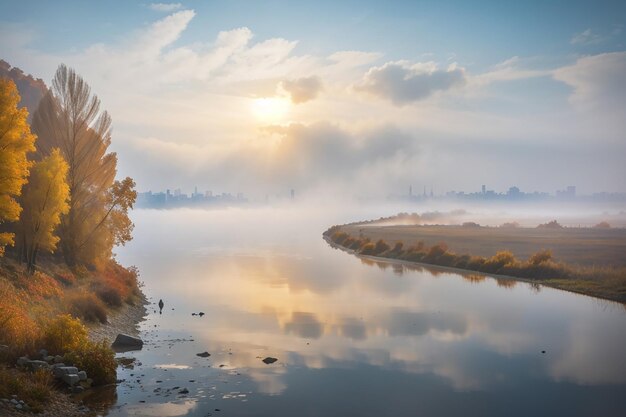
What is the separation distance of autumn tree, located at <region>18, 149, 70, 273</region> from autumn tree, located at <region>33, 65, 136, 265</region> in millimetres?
6373

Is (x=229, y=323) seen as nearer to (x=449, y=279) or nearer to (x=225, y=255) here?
(x=449, y=279)

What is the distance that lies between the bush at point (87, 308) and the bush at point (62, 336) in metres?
7.64

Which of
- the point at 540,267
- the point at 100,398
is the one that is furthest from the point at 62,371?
the point at 540,267

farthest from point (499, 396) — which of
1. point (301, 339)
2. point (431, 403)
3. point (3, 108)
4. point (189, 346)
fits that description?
point (3, 108)

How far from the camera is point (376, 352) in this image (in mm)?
28016

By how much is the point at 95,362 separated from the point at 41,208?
726 inches

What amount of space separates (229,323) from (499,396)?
19.8m

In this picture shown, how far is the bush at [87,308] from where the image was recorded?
30.7 meters

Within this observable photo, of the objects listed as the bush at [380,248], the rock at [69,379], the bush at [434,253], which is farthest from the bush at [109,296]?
the bush at [380,248]

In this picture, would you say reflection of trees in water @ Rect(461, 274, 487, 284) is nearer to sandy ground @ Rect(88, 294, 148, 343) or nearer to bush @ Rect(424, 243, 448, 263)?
bush @ Rect(424, 243, 448, 263)

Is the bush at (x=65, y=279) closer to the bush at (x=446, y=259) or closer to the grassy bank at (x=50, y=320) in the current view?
the grassy bank at (x=50, y=320)

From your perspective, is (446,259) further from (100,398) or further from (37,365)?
(37,365)

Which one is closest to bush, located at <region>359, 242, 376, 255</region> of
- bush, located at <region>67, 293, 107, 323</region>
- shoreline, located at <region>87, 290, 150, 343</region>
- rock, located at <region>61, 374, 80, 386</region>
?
shoreline, located at <region>87, 290, 150, 343</region>

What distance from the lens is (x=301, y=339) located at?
3102 centimetres
